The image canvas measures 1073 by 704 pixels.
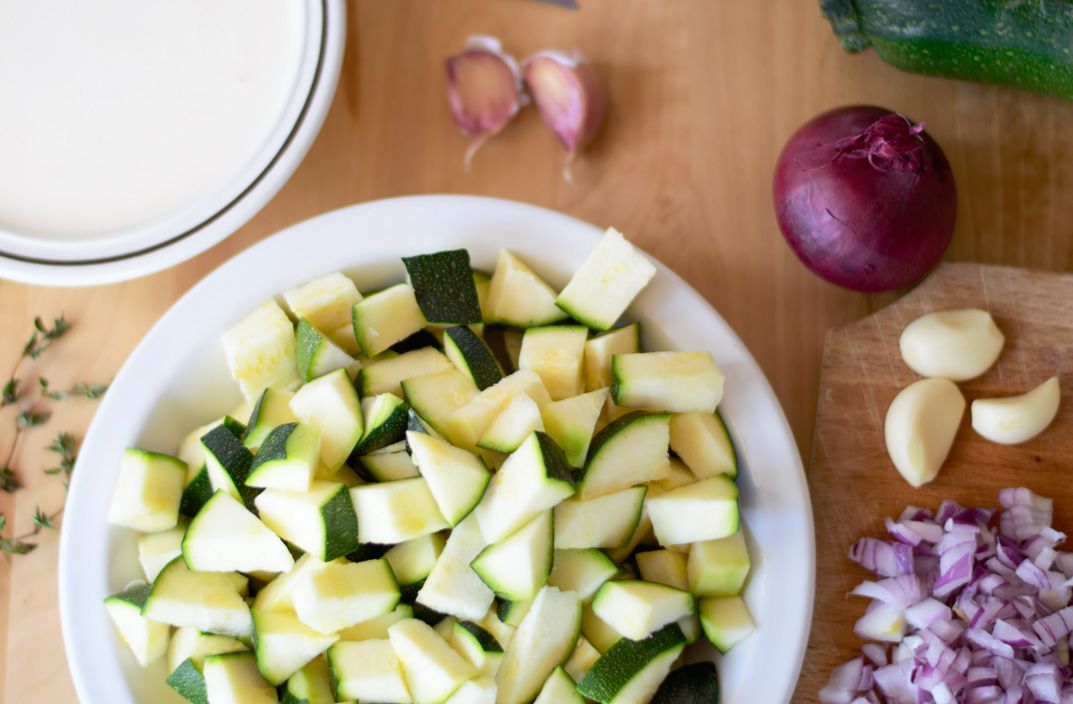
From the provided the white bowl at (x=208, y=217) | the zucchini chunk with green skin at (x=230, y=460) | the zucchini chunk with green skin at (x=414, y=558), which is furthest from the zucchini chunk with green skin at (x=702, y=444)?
the white bowl at (x=208, y=217)

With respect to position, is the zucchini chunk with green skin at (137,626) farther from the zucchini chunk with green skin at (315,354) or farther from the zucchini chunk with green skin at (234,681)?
the zucchini chunk with green skin at (315,354)

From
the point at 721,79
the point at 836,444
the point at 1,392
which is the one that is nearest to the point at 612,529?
the point at 836,444

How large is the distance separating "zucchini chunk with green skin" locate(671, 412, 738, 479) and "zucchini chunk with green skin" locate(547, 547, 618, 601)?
0.18 m

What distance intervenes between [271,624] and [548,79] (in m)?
0.94

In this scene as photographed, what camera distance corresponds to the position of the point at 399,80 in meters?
1.66

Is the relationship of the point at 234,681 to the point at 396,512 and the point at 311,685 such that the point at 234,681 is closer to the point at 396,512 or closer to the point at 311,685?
the point at 311,685

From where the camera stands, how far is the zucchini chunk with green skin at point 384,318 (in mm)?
1297

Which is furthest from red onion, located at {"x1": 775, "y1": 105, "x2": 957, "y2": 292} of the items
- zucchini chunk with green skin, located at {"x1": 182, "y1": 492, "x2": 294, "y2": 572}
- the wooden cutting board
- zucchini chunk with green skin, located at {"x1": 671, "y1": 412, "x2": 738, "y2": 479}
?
zucchini chunk with green skin, located at {"x1": 182, "y1": 492, "x2": 294, "y2": 572}

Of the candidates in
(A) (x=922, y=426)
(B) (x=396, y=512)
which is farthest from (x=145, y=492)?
(A) (x=922, y=426)

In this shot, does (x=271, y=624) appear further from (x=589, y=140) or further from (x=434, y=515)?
(x=589, y=140)

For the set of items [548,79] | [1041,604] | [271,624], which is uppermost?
[548,79]

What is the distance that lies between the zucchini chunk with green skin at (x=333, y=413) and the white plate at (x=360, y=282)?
0.64 feet

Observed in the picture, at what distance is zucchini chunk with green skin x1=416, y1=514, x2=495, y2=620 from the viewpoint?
1221 millimetres

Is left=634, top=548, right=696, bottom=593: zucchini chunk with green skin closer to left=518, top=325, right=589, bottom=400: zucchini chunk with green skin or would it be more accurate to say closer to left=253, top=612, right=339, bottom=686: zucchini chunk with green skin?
left=518, top=325, right=589, bottom=400: zucchini chunk with green skin
